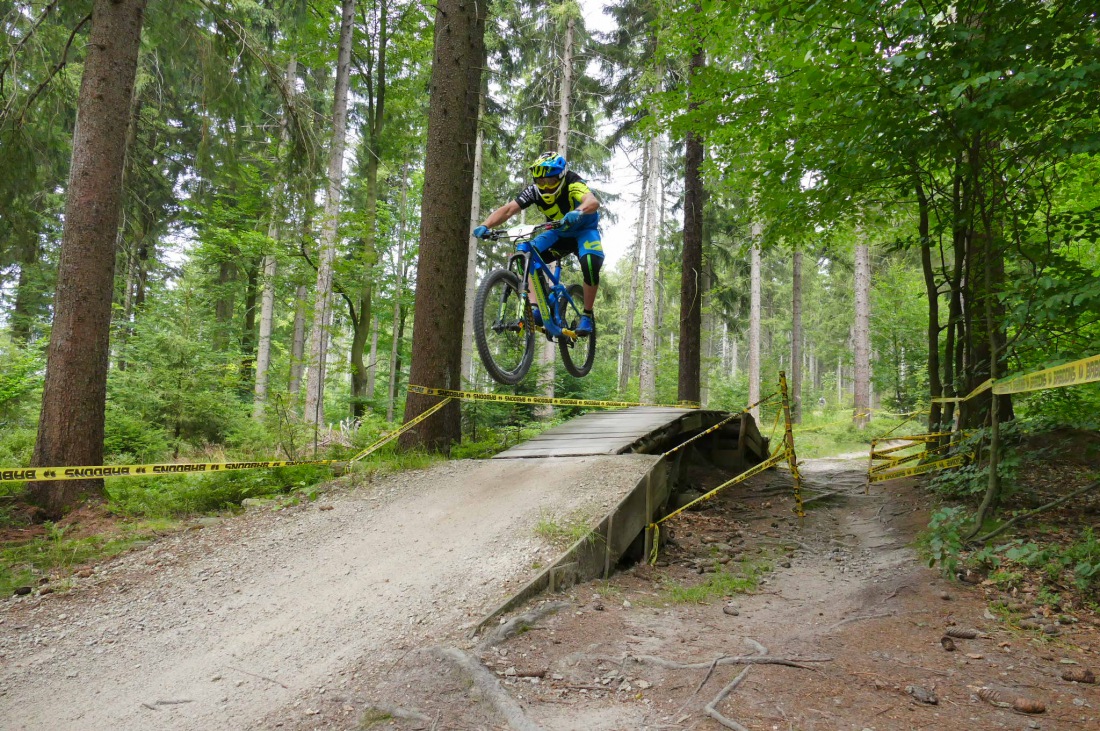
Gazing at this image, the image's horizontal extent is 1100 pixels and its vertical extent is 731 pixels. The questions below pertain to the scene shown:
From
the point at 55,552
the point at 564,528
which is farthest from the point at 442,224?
the point at 55,552

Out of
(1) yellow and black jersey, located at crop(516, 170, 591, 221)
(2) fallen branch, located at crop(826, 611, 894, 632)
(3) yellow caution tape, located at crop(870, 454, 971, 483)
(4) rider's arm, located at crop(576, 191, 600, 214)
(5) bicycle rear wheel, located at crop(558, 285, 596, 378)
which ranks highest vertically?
(1) yellow and black jersey, located at crop(516, 170, 591, 221)

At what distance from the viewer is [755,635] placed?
3648mm

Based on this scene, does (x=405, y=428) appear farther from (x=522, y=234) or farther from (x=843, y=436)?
(x=843, y=436)

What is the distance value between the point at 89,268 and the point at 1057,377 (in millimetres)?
8406

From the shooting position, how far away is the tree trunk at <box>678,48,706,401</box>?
11.4 m

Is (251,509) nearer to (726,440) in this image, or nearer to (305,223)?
(305,223)

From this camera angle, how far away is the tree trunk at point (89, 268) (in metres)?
5.63

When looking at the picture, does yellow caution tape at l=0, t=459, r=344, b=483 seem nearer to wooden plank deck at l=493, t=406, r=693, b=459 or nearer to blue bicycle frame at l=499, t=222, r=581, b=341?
wooden plank deck at l=493, t=406, r=693, b=459

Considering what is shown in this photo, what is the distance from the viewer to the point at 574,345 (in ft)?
24.2

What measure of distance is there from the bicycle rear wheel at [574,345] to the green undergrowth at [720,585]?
284 centimetres

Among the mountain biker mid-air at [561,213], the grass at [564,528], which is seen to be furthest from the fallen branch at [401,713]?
the mountain biker mid-air at [561,213]

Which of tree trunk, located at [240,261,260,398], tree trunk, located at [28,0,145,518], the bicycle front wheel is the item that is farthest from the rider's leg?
tree trunk, located at [240,261,260,398]

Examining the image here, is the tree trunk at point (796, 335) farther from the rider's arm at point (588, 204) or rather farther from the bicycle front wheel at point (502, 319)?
the rider's arm at point (588, 204)

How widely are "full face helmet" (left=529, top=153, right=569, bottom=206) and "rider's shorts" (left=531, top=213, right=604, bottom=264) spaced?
15.0 inches
